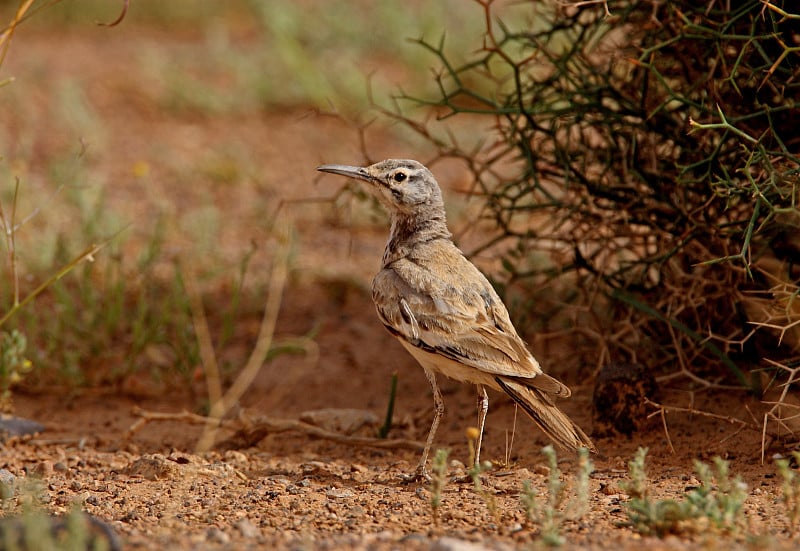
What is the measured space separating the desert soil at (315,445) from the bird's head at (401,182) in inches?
15.8

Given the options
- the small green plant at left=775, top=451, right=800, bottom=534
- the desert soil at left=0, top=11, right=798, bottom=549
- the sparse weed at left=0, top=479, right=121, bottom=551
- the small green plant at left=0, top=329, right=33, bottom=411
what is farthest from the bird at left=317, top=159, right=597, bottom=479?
the small green plant at left=0, top=329, right=33, bottom=411

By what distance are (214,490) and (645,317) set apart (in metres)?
2.24

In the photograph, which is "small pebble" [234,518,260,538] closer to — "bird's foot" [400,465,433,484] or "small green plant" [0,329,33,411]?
"bird's foot" [400,465,433,484]

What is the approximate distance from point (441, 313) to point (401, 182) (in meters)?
0.77

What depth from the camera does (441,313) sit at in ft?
13.7

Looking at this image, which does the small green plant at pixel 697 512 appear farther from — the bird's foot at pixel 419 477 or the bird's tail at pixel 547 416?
the bird's foot at pixel 419 477

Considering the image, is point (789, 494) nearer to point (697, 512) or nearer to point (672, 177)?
point (697, 512)

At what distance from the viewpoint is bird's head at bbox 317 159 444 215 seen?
4617 millimetres

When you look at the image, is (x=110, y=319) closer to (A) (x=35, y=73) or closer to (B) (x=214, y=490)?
(B) (x=214, y=490)

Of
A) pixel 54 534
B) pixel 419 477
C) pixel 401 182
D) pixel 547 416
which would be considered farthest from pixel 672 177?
pixel 54 534

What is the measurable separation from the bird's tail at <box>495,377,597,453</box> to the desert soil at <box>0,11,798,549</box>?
211mm

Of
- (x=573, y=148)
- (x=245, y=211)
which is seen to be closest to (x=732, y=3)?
(x=573, y=148)

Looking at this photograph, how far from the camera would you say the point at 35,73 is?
31.0 feet

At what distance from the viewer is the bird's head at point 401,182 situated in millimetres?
4617
